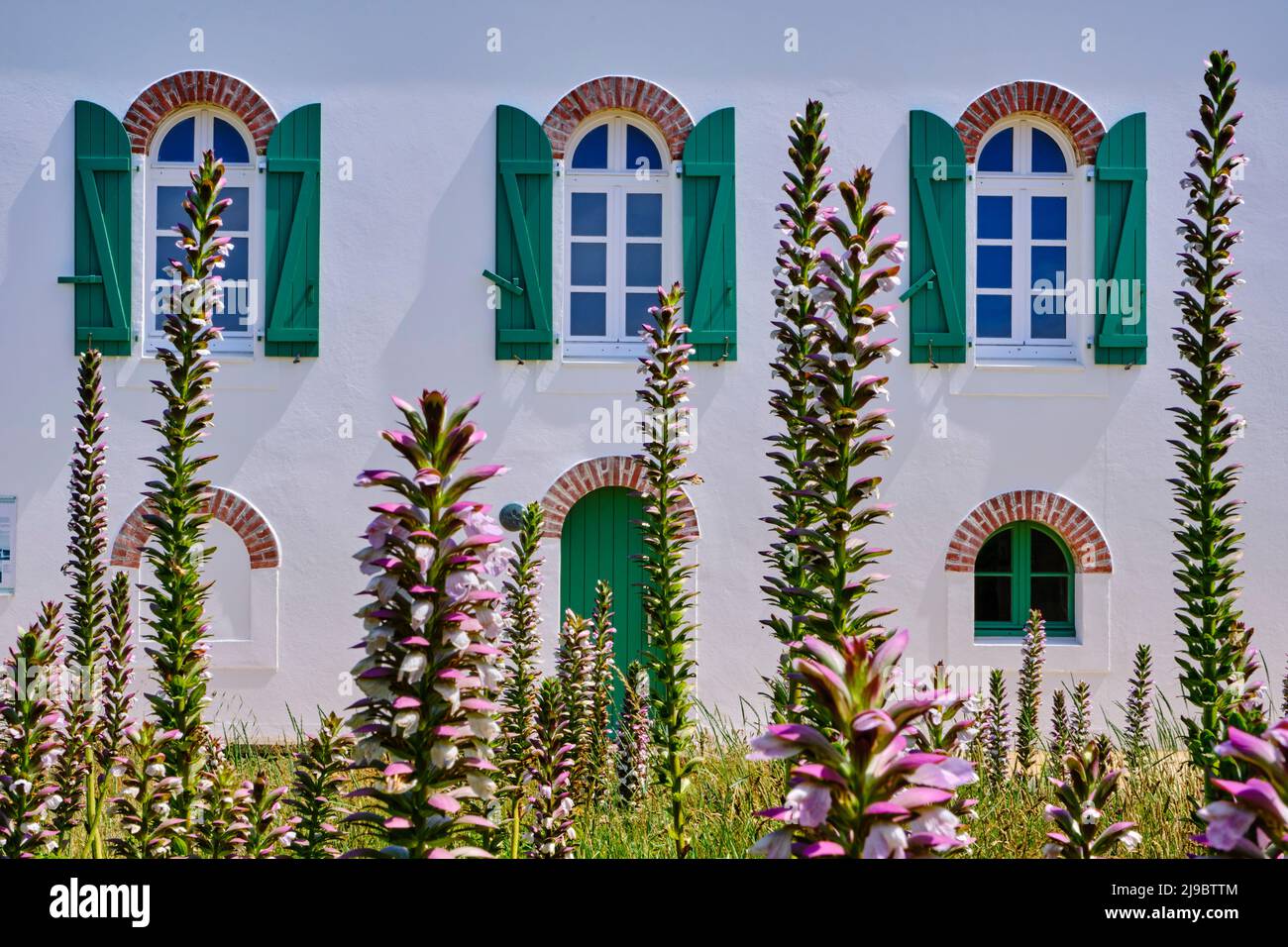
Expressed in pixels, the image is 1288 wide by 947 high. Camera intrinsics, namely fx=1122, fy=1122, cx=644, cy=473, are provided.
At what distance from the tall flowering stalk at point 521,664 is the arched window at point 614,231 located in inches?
220

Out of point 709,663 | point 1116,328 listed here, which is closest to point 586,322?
point 709,663

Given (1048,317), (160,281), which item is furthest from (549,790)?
(1048,317)

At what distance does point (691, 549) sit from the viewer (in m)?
9.69

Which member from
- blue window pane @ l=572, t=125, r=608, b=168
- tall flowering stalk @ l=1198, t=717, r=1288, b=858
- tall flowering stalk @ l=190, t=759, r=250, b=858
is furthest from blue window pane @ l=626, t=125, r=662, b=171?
tall flowering stalk @ l=1198, t=717, r=1288, b=858

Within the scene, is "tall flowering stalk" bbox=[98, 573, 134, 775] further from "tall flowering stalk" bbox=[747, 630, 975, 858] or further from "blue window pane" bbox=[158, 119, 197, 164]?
"blue window pane" bbox=[158, 119, 197, 164]

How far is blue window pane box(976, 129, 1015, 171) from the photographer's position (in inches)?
401

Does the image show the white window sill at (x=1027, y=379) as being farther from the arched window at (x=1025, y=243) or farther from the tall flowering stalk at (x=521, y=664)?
the tall flowering stalk at (x=521, y=664)

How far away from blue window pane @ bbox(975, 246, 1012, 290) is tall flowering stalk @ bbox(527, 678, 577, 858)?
772 centimetres

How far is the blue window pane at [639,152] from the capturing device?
33.0ft

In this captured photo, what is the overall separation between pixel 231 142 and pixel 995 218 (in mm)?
6876

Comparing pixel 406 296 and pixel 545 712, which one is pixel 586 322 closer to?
pixel 406 296

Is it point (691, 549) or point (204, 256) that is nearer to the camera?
point (204, 256)
